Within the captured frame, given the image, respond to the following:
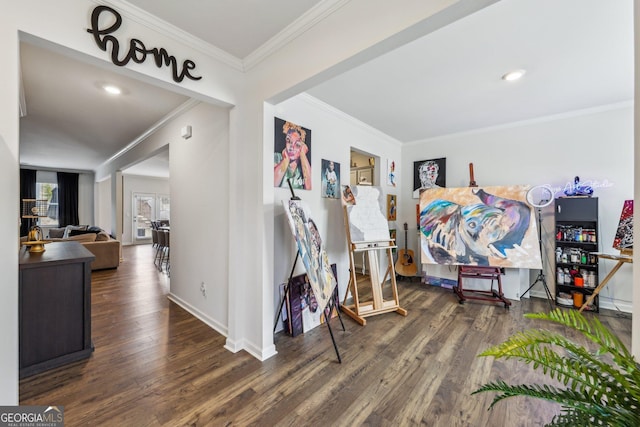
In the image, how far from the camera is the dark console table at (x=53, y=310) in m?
1.98

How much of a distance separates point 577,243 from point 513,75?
235 cm

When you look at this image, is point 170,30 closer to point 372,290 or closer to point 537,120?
point 372,290

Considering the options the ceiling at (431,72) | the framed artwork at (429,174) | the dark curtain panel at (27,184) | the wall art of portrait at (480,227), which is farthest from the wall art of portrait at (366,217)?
the dark curtain panel at (27,184)

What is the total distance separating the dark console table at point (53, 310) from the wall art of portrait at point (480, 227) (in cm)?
395

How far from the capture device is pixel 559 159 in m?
3.47

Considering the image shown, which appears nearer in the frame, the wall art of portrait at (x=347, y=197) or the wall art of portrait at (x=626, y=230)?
the wall art of portrait at (x=626, y=230)

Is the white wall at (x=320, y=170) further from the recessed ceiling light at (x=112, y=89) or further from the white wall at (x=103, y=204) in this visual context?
the white wall at (x=103, y=204)

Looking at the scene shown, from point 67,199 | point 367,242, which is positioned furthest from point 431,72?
point 67,199

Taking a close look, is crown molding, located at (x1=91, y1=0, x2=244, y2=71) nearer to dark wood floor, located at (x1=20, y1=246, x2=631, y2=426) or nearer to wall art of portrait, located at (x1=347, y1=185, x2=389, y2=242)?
wall art of portrait, located at (x1=347, y1=185, x2=389, y2=242)

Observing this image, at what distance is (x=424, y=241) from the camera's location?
3799 millimetres

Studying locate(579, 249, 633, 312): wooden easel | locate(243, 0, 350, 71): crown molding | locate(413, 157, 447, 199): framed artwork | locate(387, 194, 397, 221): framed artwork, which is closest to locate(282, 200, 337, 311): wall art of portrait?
locate(243, 0, 350, 71): crown molding

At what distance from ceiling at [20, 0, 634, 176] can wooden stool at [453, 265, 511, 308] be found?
7.02 ft

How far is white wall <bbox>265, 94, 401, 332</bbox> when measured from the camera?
259 cm

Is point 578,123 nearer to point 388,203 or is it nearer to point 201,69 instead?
point 388,203
